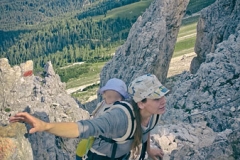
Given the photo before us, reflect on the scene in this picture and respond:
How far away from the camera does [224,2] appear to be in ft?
111

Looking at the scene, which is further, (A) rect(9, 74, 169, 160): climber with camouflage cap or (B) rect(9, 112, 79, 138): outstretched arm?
(A) rect(9, 74, 169, 160): climber with camouflage cap

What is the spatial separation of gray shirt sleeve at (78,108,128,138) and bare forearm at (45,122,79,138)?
9cm

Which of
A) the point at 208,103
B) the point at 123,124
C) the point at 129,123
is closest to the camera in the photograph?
the point at 123,124

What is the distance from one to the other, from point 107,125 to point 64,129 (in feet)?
2.65

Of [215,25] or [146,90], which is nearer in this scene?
[146,90]

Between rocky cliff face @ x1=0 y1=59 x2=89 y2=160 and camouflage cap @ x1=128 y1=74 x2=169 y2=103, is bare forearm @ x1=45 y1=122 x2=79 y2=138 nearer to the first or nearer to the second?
camouflage cap @ x1=128 y1=74 x2=169 y2=103

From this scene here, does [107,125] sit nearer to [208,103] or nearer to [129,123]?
[129,123]

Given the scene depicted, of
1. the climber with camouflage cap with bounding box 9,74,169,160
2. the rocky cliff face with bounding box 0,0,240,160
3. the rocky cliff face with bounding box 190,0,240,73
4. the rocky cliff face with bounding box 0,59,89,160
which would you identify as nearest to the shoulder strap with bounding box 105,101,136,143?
the climber with camouflage cap with bounding box 9,74,169,160

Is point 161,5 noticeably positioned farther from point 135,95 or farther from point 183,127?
point 135,95

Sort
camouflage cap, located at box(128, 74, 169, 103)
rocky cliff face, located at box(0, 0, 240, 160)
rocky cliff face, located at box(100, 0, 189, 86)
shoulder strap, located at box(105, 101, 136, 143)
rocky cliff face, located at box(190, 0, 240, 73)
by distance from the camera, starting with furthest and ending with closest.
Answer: rocky cliff face, located at box(100, 0, 189, 86), rocky cliff face, located at box(190, 0, 240, 73), rocky cliff face, located at box(0, 0, 240, 160), camouflage cap, located at box(128, 74, 169, 103), shoulder strap, located at box(105, 101, 136, 143)

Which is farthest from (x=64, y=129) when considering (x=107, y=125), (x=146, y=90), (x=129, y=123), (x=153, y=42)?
(x=153, y=42)

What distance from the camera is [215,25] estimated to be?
3428 centimetres

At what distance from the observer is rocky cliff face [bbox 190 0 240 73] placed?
31438 mm

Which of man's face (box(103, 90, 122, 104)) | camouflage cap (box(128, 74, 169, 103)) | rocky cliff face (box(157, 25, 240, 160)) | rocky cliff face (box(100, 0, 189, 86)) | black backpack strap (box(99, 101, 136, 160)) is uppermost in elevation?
camouflage cap (box(128, 74, 169, 103))
